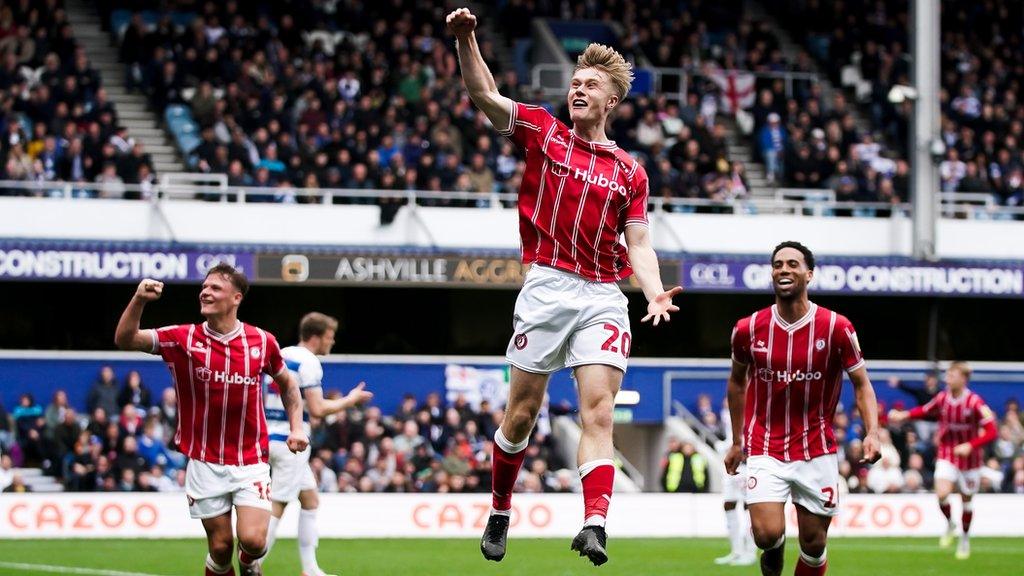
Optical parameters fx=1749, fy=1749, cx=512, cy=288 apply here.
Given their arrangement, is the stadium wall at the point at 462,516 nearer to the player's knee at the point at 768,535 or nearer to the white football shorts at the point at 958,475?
the white football shorts at the point at 958,475

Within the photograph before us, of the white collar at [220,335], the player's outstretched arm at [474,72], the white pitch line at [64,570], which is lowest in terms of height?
the white pitch line at [64,570]

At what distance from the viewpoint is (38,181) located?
80.9 ft

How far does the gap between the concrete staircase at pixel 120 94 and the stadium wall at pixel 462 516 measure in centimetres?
715

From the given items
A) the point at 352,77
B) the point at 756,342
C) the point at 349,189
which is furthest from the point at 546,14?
the point at 756,342

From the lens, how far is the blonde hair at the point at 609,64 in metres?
8.82

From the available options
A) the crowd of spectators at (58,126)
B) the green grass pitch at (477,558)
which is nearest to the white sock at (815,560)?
the green grass pitch at (477,558)

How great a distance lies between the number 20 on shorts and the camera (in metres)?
8.91

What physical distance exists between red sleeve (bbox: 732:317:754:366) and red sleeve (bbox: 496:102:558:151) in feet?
7.58

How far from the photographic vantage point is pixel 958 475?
803 inches

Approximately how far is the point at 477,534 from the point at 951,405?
20.3 ft

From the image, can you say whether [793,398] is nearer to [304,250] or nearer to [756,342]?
[756,342]

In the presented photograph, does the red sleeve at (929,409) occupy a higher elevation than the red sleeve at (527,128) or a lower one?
lower

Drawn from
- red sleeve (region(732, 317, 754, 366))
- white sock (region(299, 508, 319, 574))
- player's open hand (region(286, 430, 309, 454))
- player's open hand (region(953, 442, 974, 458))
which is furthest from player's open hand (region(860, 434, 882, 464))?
player's open hand (region(953, 442, 974, 458))

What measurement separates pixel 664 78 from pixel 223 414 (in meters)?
21.8
